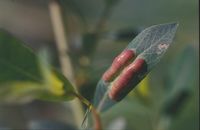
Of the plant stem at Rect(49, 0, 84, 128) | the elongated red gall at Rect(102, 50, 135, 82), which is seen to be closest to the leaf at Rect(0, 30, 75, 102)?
the elongated red gall at Rect(102, 50, 135, 82)

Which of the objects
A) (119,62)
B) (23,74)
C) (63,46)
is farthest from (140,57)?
(63,46)

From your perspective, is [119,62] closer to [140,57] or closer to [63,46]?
[140,57]

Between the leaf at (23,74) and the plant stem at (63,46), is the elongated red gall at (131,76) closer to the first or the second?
the leaf at (23,74)

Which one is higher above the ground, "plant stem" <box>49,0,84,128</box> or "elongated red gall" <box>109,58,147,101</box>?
"elongated red gall" <box>109,58,147,101</box>

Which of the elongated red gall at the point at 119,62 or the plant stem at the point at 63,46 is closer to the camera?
the elongated red gall at the point at 119,62

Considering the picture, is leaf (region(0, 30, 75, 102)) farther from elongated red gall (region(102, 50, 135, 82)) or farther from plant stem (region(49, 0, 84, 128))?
plant stem (region(49, 0, 84, 128))

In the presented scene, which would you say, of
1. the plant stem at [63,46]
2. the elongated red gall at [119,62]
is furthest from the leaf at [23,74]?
the plant stem at [63,46]

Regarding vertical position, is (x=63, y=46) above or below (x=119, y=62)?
below
